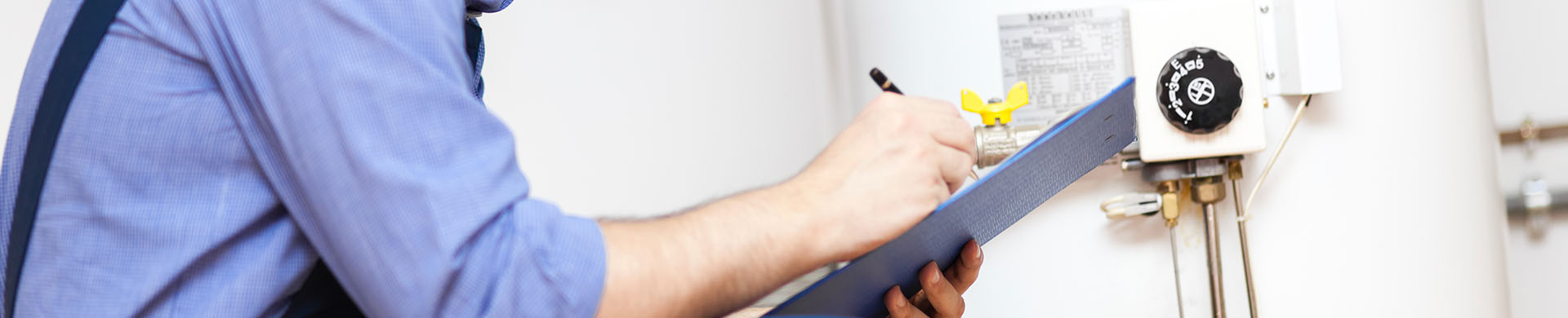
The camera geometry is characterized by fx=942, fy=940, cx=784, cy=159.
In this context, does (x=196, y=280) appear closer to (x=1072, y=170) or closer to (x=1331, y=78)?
(x=1072, y=170)

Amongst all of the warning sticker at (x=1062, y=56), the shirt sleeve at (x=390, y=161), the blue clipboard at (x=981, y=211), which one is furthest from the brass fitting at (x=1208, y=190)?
the shirt sleeve at (x=390, y=161)

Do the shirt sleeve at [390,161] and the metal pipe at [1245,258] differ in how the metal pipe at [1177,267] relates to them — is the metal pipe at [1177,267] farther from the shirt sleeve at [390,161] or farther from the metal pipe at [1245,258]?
the shirt sleeve at [390,161]

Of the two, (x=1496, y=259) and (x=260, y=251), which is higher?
(x=260, y=251)

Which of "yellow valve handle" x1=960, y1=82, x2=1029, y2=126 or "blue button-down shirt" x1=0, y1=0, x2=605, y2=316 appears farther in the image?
"yellow valve handle" x1=960, y1=82, x2=1029, y2=126

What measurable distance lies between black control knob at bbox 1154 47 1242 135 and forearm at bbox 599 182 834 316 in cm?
55

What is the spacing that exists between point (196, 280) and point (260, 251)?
3cm

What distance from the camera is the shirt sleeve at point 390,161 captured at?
14.1 inches

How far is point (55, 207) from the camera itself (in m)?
0.40

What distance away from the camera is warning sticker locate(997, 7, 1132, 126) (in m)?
0.92

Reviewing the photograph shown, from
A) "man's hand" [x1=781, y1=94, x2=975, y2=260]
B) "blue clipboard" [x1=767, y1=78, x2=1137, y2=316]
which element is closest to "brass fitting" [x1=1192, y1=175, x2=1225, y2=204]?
"blue clipboard" [x1=767, y1=78, x2=1137, y2=316]

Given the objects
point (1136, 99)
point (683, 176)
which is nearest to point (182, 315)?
point (1136, 99)

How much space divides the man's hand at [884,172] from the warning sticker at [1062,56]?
0.45m

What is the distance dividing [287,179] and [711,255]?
0.18 meters

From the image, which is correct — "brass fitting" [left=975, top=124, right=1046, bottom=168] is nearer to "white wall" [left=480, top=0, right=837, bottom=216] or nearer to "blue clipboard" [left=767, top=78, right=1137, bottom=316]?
"blue clipboard" [left=767, top=78, right=1137, bottom=316]
